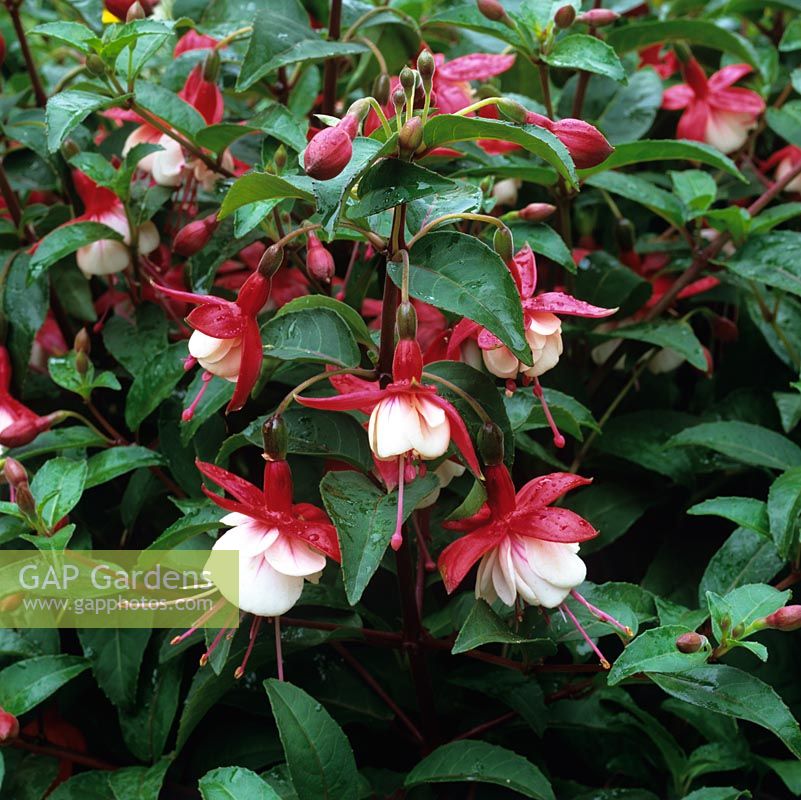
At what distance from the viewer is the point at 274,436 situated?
2.03 ft

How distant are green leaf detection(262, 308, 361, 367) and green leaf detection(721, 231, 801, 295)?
463mm

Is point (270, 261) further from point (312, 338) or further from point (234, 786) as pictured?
point (234, 786)

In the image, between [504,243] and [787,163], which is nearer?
[504,243]

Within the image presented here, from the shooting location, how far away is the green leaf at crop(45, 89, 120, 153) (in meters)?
0.73

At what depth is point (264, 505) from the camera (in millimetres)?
644

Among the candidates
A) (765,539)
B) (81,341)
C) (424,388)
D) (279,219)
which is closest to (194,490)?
(81,341)

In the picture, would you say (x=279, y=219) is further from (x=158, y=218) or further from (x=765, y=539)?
(x=765, y=539)

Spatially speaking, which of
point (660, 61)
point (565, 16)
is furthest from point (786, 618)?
point (660, 61)

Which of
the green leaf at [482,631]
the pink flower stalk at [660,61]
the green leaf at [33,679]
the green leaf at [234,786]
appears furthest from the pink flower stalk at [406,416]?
the pink flower stalk at [660,61]

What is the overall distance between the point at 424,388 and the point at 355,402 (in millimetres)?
42

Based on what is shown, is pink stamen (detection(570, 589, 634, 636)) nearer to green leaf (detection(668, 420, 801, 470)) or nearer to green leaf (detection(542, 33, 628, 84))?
green leaf (detection(668, 420, 801, 470))

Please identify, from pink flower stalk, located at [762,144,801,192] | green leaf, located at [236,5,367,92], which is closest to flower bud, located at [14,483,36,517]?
green leaf, located at [236,5,367,92]

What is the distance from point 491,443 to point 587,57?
0.41 metres

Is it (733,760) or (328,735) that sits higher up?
(328,735)
